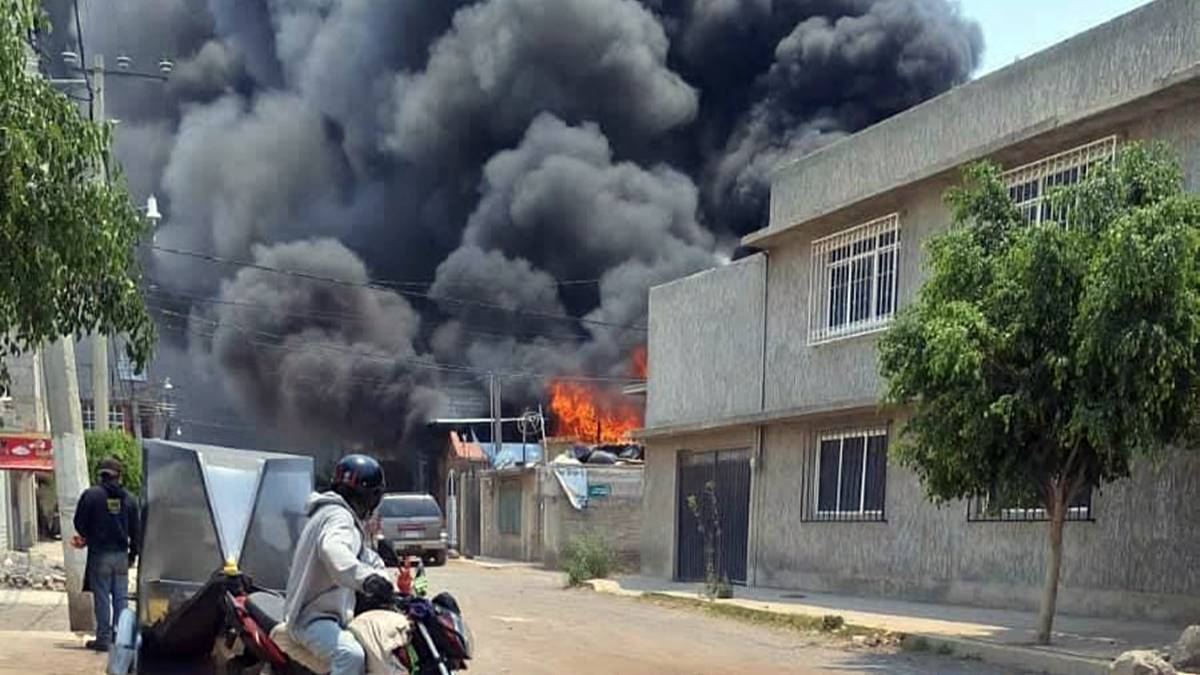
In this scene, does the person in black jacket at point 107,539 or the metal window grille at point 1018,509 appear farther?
the metal window grille at point 1018,509

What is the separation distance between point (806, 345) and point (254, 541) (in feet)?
44.6

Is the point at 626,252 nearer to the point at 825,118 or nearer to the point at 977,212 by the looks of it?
the point at 825,118

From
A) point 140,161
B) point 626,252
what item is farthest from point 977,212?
point 140,161

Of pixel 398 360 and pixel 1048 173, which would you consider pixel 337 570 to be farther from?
pixel 398 360

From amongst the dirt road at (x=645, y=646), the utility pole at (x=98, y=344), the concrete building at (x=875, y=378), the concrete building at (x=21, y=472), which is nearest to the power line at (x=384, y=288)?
the concrete building at (x=21, y=472)

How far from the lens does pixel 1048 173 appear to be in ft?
47.5

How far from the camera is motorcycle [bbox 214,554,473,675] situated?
508cm

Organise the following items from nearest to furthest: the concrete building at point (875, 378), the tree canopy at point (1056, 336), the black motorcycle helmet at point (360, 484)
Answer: the black motorcycle helmet at point (360, 484) → the tree canopy at point (1056, 336) → the concrete building at point (875, 378)

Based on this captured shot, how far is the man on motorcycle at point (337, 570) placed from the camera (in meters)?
4.91

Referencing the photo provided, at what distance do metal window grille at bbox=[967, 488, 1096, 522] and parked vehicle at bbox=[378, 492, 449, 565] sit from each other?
1796 cm

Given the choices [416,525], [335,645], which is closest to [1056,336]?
[335,645]

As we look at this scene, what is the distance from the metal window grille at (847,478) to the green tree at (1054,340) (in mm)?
5886

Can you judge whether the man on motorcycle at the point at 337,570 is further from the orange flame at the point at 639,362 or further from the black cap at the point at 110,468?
the orange flame at the point at 639,362

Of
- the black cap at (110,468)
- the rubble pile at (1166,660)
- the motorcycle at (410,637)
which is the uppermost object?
the black cap at (110,468)
